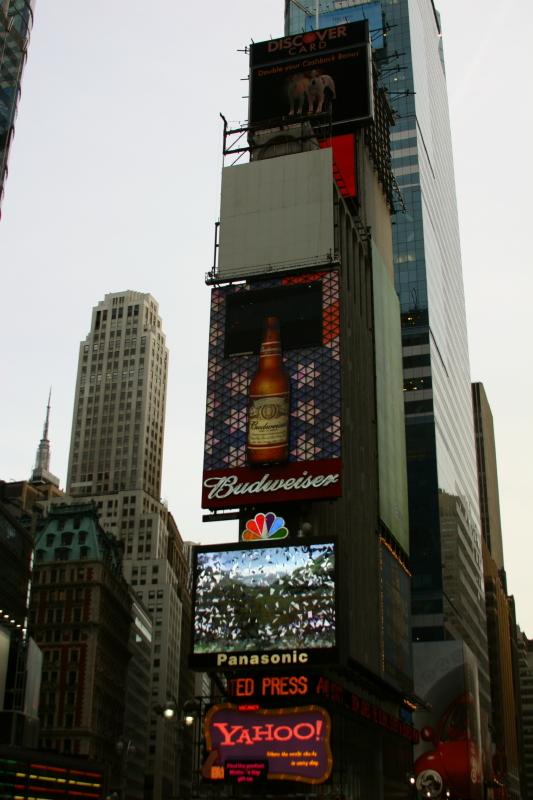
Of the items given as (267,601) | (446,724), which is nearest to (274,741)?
(267,601)

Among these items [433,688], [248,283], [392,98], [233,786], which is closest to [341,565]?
[233,786]

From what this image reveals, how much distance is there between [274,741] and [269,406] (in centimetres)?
2681

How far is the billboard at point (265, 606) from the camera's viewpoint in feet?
229

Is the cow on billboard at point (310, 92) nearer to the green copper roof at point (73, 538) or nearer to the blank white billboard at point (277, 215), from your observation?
the blank white billboard at point (277, 215)

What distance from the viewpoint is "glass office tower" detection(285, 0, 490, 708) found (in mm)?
138750

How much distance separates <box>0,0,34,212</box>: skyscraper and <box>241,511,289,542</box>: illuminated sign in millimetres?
44849

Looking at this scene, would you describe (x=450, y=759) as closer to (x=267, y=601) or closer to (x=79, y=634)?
(x=79, y=634)

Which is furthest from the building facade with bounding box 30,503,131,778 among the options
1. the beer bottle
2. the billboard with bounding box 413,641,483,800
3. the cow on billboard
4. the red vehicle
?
the cow on billboard

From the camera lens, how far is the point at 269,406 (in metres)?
82.2

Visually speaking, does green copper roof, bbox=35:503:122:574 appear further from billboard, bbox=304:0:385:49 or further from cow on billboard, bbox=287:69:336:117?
billboard, bbox=304:0:385:49

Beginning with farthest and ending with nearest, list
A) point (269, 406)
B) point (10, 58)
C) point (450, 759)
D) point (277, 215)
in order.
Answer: point (450, 759), point (10, 58), point (277, 215), point (269, 406)

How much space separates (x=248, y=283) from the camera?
90438 millimetres

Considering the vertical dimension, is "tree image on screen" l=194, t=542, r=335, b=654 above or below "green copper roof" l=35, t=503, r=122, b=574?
below

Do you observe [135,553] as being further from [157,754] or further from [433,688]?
[433,688]
